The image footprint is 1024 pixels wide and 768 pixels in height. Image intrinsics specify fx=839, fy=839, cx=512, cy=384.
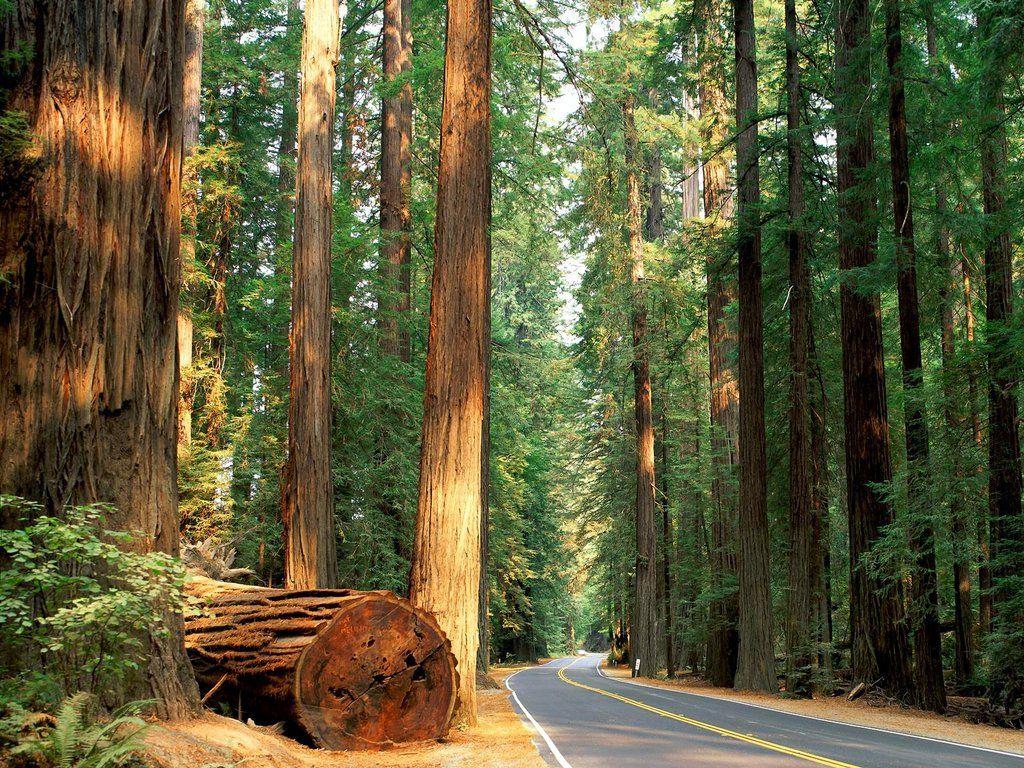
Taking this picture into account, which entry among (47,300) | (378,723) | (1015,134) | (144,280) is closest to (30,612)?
(47,300)

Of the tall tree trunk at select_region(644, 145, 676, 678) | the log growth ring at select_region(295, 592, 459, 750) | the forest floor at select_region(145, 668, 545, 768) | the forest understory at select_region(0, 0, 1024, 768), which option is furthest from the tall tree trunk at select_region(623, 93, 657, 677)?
the log growth ring at select_region(295, 592, 459, 750)

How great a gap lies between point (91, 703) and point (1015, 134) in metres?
25.0

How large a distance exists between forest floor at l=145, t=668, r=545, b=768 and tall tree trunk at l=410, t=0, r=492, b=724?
115 cm

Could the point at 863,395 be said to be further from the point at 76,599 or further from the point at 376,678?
the point at 76,599

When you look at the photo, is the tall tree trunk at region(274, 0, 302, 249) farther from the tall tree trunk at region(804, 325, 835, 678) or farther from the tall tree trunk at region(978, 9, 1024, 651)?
the tall tree trunk at region(978, 9, 1024, 651)

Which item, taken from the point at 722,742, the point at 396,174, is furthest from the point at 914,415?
the point at 396,174

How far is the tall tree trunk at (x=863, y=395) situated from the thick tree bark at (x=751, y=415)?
91.9 inches

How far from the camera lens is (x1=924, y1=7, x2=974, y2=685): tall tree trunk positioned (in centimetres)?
1484

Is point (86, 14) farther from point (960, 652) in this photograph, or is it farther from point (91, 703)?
point (960, 652)

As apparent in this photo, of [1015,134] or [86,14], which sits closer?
[86,14]

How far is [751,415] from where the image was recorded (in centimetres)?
2030

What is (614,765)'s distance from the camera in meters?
8.51

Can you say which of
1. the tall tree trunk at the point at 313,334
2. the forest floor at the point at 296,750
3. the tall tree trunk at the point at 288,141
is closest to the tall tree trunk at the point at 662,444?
Answer: the tall tree trunk at the point at 288,141

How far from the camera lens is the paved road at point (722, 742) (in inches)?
342
